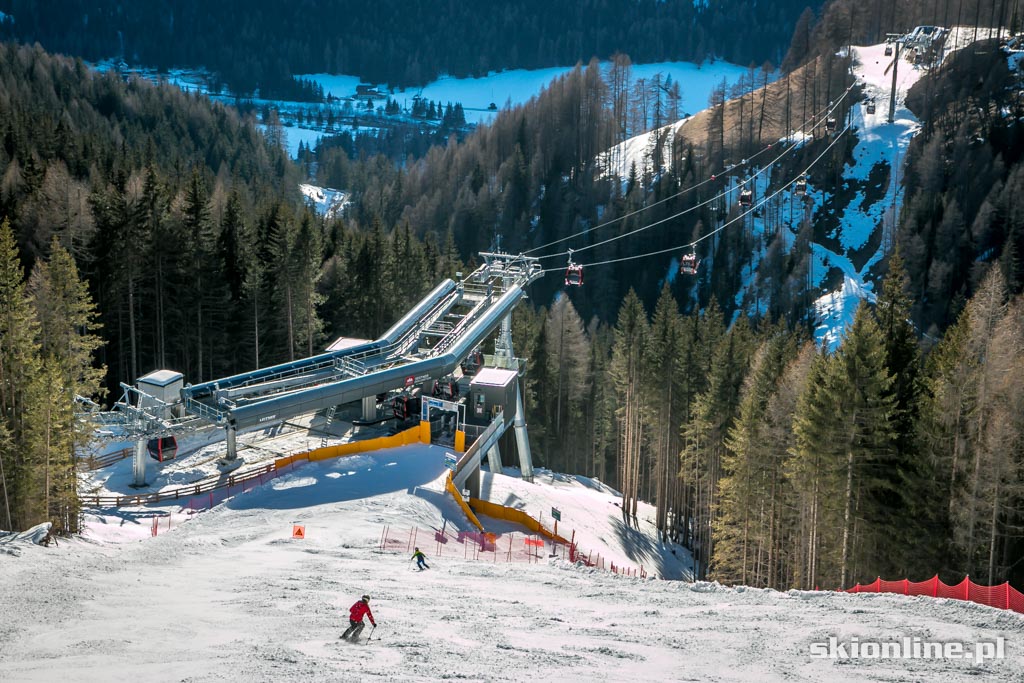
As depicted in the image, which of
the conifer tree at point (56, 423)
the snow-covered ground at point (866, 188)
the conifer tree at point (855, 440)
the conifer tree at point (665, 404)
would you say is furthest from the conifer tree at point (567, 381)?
the conifer tree at point (855, 440)

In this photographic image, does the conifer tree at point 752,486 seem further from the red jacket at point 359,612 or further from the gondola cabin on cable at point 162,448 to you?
the gondola cabin on cable at point 162,448

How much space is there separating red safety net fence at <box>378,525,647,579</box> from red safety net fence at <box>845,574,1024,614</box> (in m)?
8.71

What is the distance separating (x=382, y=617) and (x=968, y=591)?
1644cm

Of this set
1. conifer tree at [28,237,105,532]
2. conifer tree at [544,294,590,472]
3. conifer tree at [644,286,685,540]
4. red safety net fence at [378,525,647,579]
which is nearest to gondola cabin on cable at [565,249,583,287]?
conifer tree at [644,286,685,540]

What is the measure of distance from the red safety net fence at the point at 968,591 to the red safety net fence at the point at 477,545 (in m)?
8.71

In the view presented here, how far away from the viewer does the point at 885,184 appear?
108 metres

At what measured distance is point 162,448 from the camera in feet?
131

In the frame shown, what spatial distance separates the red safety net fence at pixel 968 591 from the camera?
82.0 feet

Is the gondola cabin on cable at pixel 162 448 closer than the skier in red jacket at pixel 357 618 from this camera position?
No

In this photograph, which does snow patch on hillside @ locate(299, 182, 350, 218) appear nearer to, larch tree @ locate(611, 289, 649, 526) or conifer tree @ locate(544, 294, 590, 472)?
conifer tree @ locate(544, 294, 590, 472)

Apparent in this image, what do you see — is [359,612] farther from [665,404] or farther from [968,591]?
[665,404]

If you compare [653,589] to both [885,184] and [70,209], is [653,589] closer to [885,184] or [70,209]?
[70,209]

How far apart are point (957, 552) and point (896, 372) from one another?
705 cm

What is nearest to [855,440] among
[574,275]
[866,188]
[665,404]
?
[665,404]
